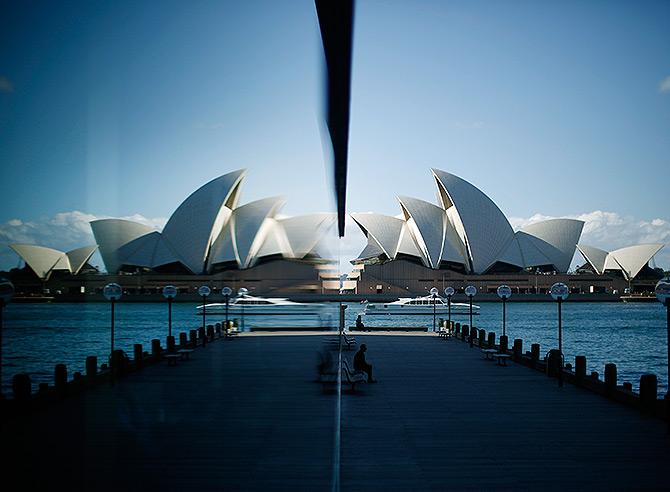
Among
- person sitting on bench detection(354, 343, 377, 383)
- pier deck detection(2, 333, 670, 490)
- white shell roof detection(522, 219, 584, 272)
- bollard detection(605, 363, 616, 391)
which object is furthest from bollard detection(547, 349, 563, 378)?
white shell roof detection(522, 219, 584, 272)

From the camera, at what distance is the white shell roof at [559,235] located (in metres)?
59.3

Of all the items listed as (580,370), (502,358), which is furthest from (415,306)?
(580,370)

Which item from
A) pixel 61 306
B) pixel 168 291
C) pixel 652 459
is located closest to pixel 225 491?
pixel 61 306

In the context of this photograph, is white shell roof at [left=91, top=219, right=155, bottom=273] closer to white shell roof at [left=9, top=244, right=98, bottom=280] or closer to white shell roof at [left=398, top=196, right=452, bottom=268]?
white shell roof at [left=9, top=244, right=98, bottom=280]

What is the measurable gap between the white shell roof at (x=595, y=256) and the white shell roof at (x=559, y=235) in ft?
27.1

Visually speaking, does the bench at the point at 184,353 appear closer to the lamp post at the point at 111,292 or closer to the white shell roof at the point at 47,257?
the lamp post at the point at 111,292

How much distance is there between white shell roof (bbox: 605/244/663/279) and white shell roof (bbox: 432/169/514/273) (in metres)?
16.7

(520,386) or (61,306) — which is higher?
(61,306)

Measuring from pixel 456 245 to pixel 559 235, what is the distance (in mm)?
10447

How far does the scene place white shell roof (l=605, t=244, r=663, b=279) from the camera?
220 feet

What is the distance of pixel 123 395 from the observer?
81.6 inches

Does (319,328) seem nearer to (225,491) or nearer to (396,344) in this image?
(225,491)

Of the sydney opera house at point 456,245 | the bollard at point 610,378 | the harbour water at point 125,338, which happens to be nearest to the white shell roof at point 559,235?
the sydney opera house at point 456,245

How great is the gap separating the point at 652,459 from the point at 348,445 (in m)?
1.89
